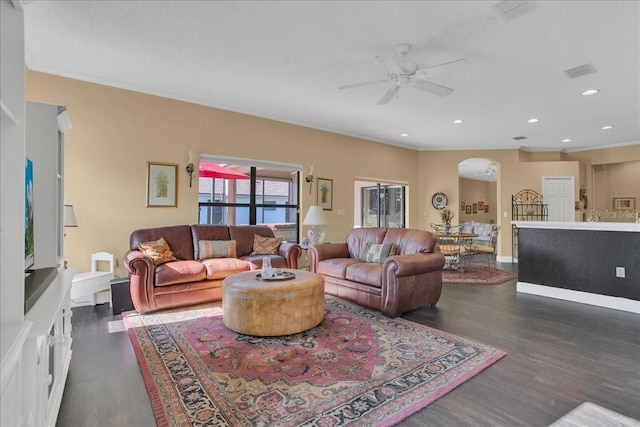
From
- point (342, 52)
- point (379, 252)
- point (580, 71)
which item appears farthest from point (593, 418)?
point (580, 71)

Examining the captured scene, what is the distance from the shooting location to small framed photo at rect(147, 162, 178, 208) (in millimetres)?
4676

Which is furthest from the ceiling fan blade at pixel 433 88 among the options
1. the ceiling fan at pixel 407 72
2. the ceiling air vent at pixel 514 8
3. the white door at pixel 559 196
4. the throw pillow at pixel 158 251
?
the white door at pixel 559 196

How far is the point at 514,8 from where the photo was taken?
8.56 feet

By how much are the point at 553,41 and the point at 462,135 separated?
13.2 ft

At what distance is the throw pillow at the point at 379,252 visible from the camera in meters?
4.37

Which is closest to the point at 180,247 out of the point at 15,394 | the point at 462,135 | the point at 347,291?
the point at 347,291

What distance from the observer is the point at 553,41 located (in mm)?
3135

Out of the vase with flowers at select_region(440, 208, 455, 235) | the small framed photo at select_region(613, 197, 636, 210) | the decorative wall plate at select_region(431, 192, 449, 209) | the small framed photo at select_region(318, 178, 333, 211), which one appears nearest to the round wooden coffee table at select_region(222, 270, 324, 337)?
the small framed photo at select_region(318, 178, 333, 211)

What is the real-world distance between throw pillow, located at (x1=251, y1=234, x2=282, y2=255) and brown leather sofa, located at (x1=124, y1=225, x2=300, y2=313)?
0.08m

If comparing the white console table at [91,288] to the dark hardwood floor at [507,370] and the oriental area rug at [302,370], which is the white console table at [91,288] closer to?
the dark hardwood floor at [507,370]

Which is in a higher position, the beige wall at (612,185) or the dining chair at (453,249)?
the beige wall at (612,185)

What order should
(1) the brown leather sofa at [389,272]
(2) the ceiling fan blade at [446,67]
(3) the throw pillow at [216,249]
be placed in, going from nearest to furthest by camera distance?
(2) the ceiling fan blade at [446,67] → (1) the brown leather sofa at [389,272] → (3) the throw pillow at [216,249]

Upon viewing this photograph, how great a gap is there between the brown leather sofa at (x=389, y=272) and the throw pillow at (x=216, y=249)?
1.15m

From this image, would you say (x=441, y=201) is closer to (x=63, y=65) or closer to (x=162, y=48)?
(x=162, y=48)
